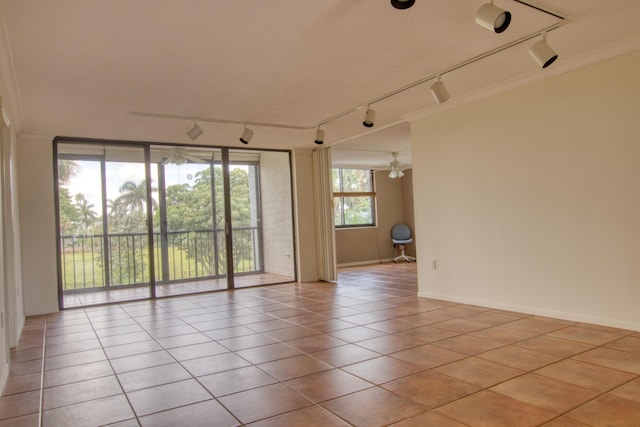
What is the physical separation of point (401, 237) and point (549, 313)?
575 cm

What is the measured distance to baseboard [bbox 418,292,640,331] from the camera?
334 cm

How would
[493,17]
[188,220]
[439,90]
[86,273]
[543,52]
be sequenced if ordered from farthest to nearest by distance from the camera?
[188,220], [86,273], [439,90], [543,52], [493,17]

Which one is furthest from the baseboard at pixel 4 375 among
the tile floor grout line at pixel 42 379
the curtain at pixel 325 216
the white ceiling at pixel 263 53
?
the curtain at pixel 325 216

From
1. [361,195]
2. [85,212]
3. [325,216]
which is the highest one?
[361,195]

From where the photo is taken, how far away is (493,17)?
238cm

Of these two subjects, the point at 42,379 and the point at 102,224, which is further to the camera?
the point at 102,224

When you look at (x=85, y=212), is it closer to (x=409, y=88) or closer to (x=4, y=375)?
(x=4, y=375)

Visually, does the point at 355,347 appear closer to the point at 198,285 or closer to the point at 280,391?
the point at 280,391

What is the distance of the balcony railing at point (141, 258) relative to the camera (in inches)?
217

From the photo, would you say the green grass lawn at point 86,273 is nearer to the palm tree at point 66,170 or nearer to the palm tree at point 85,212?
the palm tree at point 85,212

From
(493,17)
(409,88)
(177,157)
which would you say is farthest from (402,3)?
(177,157)

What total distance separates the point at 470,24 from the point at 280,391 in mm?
2567

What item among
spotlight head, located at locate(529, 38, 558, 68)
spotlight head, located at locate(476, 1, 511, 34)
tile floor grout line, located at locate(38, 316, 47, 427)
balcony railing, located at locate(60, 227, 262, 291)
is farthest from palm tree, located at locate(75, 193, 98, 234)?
spotlight head, located at locate(529, 38, 558, 68)

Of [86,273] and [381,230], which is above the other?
[381,230]
